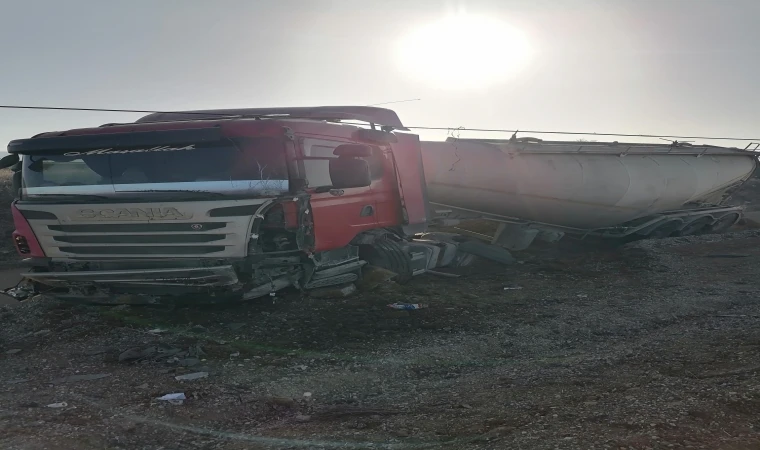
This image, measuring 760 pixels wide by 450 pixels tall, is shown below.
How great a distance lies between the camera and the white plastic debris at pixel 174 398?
4.75 m

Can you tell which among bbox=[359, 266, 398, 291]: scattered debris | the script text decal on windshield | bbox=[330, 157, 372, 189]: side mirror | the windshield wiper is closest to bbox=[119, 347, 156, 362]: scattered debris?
the windshield wiper

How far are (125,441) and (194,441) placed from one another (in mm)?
415

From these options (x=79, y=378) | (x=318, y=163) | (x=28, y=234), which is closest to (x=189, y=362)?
(x=79, y=378)

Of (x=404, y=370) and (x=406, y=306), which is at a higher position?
(x=406, y=306)

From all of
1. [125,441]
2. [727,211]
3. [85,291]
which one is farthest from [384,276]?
[727,211]

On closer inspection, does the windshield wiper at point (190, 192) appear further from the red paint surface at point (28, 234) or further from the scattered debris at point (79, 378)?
the scattered debris at point (79, 378)

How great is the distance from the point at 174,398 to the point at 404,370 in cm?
192

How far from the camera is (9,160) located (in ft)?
22.9

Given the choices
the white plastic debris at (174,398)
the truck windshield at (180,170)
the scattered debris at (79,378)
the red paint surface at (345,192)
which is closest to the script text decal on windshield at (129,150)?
the truck windshield at (180,170)

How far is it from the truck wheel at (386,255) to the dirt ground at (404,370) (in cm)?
30

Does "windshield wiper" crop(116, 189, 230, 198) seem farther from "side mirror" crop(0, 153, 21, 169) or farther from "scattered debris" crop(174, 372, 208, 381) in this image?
"scattered debris" crop(174, 372, 208, 381)

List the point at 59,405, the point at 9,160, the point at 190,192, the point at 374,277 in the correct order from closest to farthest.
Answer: the point at 59,405 < the point at 190,192 < the point at 9,160 < the point at 374,277

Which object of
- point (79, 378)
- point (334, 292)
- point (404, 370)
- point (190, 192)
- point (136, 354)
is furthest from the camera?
point (334, 292)

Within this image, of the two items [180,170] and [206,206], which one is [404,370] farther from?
[180,170]
